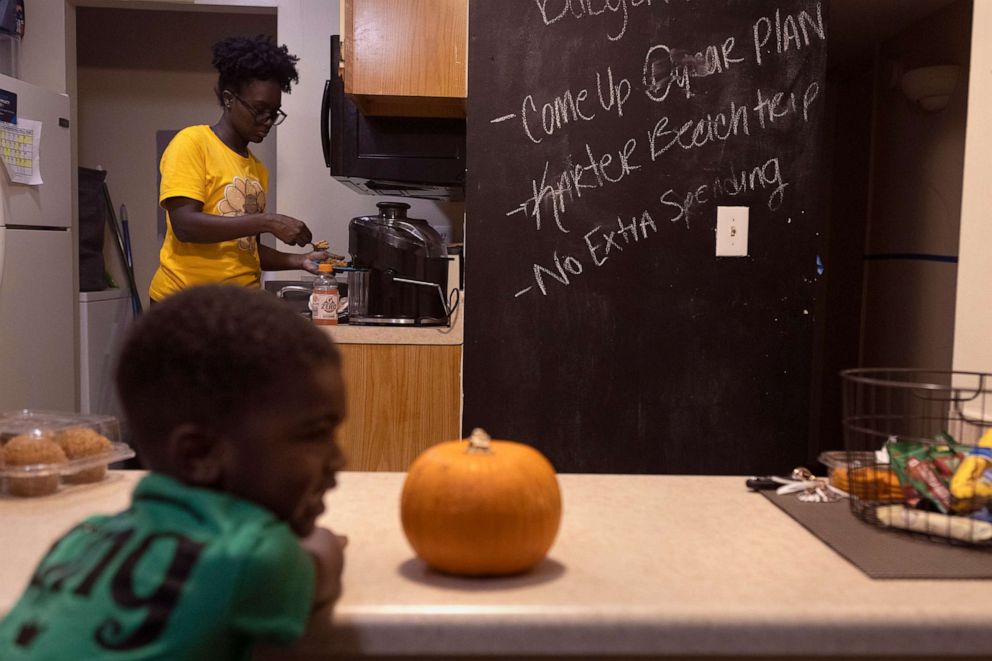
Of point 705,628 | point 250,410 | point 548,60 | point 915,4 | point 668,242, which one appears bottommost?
point 705,628

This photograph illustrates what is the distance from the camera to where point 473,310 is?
102 inches

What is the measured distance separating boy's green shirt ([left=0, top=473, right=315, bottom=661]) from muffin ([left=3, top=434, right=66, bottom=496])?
0.45 m

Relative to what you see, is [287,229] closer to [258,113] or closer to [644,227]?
[258,113]

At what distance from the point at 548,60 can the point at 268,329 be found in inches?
78.3

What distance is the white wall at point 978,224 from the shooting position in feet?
5.59

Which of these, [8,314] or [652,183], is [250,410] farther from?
[8,314]

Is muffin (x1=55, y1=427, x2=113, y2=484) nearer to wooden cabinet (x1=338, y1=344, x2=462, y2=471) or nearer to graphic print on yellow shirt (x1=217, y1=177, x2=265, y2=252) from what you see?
wooden cabinet (x1=338, y1=344, x2=462, y2=471)

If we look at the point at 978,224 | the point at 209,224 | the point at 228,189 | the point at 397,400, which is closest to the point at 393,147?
the point at 228,189

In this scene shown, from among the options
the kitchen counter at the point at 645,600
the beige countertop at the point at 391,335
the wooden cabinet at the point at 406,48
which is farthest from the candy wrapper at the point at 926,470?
the wooden cabinet at the point at 406,48

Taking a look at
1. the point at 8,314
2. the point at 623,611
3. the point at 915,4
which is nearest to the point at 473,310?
the point at 623,611

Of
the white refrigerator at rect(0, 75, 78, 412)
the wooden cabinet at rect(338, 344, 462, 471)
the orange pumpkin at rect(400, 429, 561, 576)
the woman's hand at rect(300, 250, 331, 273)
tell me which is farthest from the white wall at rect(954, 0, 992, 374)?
the white refrigerator at rect(0, 75, 78, 412)

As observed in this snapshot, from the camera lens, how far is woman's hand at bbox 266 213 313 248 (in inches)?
117

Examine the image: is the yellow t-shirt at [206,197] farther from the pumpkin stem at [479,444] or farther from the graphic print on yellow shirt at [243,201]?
the pumpkin stem at [479,444]

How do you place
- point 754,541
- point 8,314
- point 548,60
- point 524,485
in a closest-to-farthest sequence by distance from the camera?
point 524,485
point 754,541
point 548,60
point 8,314
